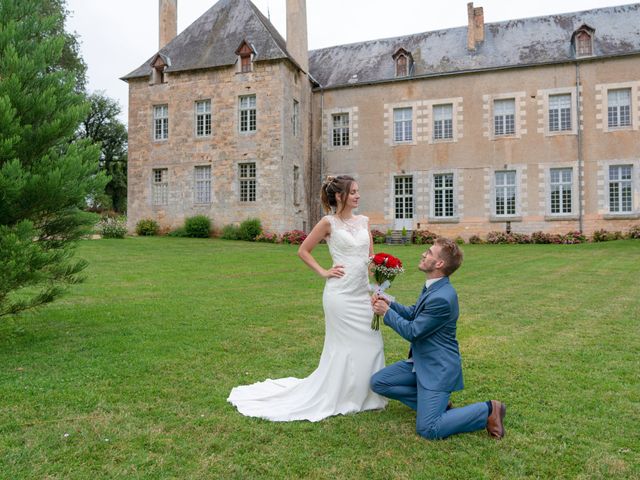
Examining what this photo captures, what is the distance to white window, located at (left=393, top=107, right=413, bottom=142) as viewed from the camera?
24.5 meters

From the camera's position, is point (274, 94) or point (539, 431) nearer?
point (539, 431)

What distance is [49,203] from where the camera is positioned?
215 inches

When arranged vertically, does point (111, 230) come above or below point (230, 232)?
above

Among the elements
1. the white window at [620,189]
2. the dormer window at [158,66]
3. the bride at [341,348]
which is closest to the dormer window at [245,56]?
the dormer window at [158,66]

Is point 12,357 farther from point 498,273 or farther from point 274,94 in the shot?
point 274,94

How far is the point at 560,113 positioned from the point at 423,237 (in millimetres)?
7777

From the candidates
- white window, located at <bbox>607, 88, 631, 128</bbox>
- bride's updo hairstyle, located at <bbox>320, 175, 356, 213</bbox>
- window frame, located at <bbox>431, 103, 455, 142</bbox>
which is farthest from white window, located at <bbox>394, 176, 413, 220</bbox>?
bride's updo hairstyle, located at <bbox>320, 175, 356, 213</bbox>

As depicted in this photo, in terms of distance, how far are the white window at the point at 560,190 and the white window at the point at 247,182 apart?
42.4 ft

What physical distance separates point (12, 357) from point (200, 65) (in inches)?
828

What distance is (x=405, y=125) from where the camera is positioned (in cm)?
2461

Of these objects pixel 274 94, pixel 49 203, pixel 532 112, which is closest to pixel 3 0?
pixel 49 203

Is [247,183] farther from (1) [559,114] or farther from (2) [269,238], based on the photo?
(1) [559,114]

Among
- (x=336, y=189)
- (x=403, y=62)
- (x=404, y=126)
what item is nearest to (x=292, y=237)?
(x=404, y=126)

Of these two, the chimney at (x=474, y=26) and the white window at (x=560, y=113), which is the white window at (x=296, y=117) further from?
the white window at (x=560, y=113)
